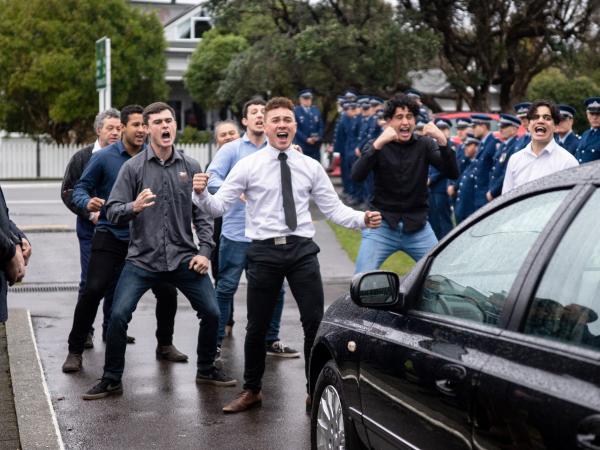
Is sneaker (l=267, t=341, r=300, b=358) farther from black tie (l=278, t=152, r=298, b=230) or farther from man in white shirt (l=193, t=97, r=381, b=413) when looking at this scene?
black tie (l=278, t=152, r=298, b=230)

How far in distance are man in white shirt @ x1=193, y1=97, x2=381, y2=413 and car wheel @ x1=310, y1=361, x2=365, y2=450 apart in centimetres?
145

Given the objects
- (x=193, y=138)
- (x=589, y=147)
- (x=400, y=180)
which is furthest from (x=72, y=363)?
(x=193, y=138)

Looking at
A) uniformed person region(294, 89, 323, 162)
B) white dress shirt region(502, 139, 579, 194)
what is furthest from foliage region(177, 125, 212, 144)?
white dress shirt region(502, 139, 579, 194)

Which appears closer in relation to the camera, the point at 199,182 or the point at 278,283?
the point at 199,182

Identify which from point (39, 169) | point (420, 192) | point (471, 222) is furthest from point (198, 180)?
point (39, 169)

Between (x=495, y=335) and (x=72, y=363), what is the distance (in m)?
5.25

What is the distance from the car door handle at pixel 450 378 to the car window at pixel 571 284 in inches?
12.4

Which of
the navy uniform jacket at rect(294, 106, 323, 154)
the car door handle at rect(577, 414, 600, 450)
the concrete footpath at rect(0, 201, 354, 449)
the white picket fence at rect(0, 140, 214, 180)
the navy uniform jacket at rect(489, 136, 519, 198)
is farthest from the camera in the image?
the white picket fence at rect(0, 140, 214, 180)

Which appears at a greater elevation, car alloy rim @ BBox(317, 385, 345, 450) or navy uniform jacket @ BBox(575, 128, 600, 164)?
navy uniform jacket @ BBox(575, 128, 600, 164)

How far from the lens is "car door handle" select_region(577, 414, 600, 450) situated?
3.03 metres

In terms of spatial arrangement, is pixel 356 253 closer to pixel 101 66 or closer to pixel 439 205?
pixel 439 205

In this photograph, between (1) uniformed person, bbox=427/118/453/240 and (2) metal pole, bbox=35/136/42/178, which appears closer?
(1) uniformed person, bbox=427/118/453/240

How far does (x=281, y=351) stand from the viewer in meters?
9.06

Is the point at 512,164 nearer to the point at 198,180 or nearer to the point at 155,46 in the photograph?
the point at 198,180
